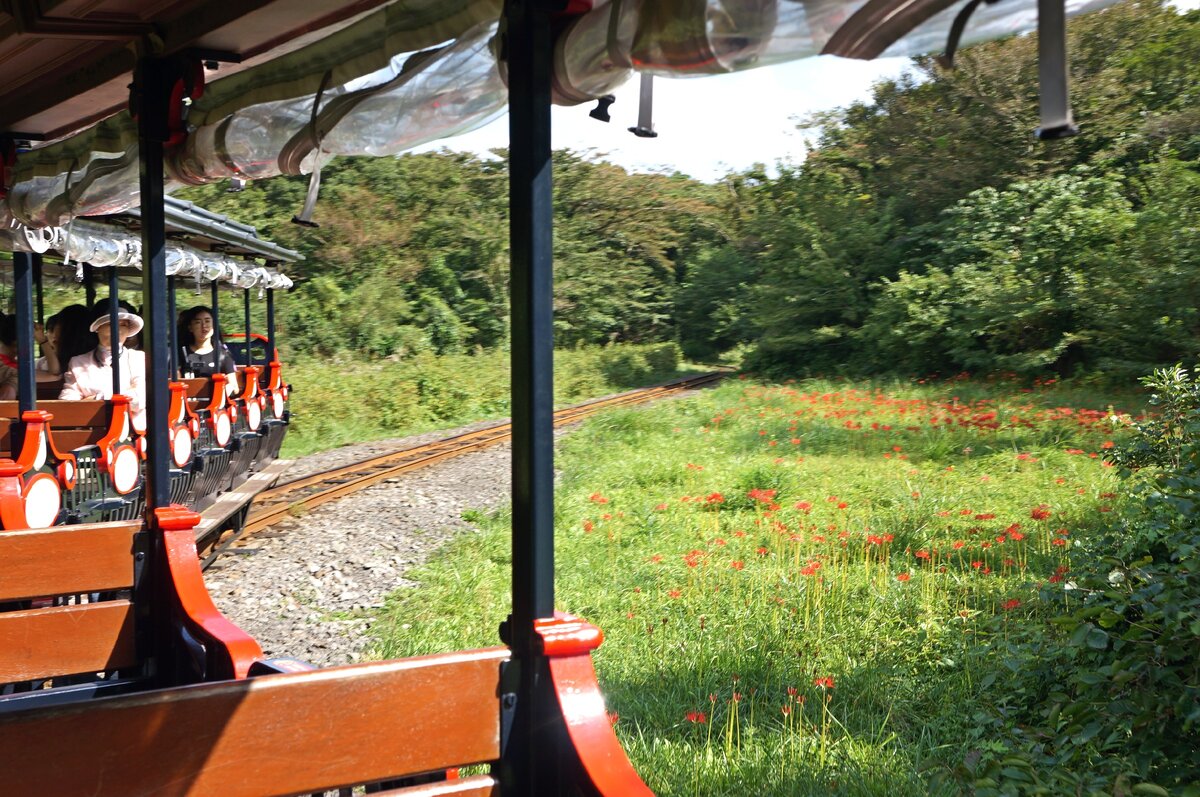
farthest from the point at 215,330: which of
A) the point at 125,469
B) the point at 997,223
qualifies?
the point at 997,223

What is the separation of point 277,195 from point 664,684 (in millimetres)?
23682

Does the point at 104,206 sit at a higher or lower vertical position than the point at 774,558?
higher

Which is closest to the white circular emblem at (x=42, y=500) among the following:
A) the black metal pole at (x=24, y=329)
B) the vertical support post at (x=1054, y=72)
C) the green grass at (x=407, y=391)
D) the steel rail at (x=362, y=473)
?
the black metal pole at (x=24, y=329)

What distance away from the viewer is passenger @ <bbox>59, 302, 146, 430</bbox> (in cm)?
688

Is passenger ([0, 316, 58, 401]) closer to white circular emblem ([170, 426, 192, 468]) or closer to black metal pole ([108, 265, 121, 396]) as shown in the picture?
black metal pole ([108, 265, 121, 396])

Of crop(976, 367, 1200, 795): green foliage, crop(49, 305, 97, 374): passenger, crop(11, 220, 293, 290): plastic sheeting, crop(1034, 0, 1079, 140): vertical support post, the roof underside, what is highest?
the roof underside

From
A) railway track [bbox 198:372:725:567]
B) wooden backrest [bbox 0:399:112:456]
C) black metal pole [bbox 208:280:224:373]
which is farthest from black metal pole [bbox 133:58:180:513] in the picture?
black metal pole [bbox 208:280:224:373]

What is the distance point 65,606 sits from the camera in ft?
10.3

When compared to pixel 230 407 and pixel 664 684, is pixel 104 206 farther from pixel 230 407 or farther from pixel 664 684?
pixel 230 407

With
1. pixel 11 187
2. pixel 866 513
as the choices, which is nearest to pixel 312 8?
pixel 11 187

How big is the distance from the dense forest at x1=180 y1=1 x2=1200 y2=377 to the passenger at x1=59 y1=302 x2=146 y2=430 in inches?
417

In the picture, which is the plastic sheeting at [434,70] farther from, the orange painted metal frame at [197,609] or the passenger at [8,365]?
the passenger at [8,365]

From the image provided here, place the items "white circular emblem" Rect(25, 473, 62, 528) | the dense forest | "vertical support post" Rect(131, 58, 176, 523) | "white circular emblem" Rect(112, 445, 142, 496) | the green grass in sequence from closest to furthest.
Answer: "vertical support post" Rect(131, 58, 176, 523) < "white circular emblem" Rect(25, 473, 62, 528) < "white circular emblem" Rect(112, 445, 142, 496) < the green grass < the dense forest

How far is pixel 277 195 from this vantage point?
25.8m
